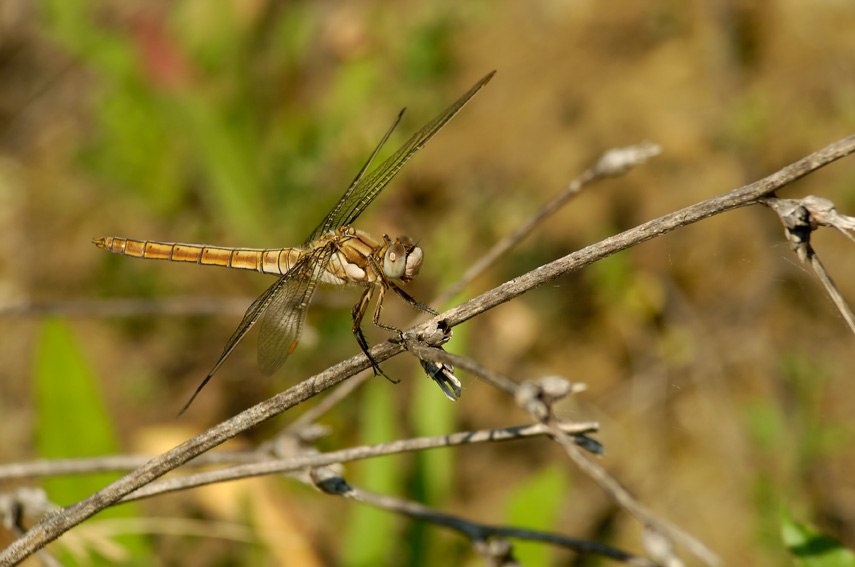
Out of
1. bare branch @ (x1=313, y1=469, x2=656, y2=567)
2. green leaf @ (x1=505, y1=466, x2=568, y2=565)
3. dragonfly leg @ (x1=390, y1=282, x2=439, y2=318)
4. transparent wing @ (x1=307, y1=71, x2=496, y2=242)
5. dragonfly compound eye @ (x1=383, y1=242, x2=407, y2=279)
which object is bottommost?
bare branch @ (x1=313, y1=469, x2=656, y2=567)

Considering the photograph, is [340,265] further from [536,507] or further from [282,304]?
[536,507]

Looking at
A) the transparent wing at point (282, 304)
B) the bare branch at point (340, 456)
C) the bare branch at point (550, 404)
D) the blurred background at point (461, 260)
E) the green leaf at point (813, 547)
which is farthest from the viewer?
the blurred background at point (461, 260)

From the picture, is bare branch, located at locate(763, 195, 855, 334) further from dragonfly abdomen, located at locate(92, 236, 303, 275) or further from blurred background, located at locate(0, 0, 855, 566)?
dragonfly abdomen, located at locate(92, 236, 303, 275)

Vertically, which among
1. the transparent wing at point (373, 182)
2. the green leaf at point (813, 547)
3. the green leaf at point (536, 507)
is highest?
the transparent wing at point (373, 182)

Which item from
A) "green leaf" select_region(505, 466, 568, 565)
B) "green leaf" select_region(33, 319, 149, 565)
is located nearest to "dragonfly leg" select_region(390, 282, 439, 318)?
"green leaf" select_region(505, 466, 568, 565)

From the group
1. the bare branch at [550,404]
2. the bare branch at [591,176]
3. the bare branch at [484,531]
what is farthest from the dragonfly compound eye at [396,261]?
the bare branch at [550,404]

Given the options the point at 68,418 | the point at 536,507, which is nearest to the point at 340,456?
Result: the point at 536,507

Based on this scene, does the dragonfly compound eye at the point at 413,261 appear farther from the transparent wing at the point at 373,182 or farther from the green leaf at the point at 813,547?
the green leaf at the point at 813,547

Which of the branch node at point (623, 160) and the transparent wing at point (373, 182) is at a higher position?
the transparent wing at point (373, 182)
